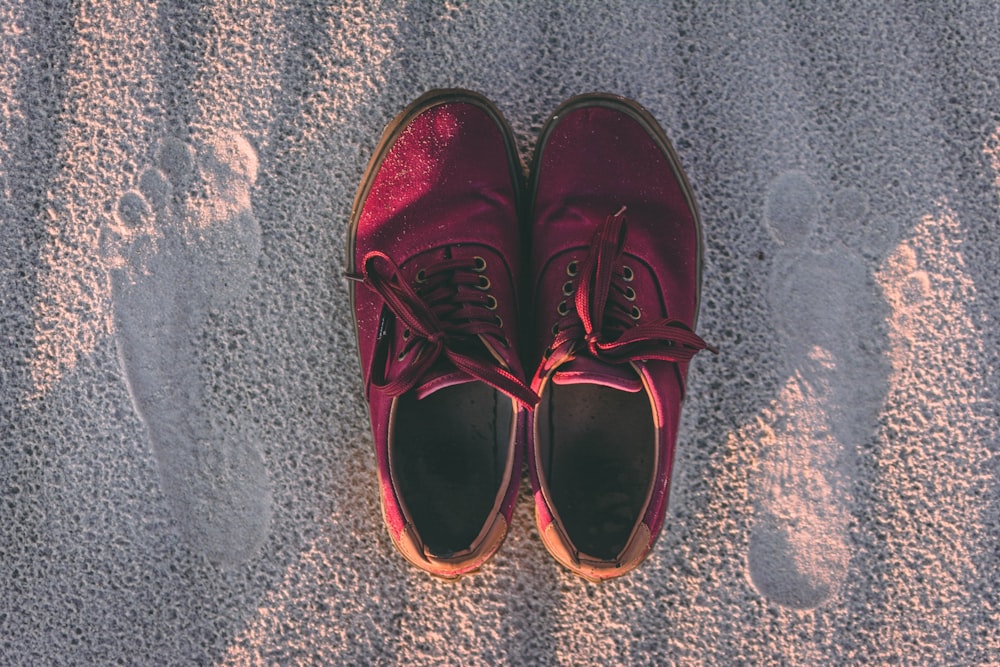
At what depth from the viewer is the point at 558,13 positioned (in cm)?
86

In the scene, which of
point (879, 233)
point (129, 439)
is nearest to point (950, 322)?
point (879, 233)

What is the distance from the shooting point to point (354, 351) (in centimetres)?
84

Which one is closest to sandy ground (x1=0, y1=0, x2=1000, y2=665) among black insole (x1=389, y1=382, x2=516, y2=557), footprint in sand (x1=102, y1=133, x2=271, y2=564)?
footprint in sand (x1=102, y1=133, x2=271, y2=564)

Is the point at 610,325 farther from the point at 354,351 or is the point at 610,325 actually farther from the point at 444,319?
the point at 354,351

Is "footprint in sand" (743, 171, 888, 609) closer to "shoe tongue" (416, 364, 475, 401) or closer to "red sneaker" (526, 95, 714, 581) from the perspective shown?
"red sneaker" (526, 95, 714, 581)

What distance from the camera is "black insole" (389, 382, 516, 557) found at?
28.9 inches

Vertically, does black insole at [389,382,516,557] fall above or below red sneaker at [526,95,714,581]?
below

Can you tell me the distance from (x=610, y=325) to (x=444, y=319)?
209 mm

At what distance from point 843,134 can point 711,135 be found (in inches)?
7.3

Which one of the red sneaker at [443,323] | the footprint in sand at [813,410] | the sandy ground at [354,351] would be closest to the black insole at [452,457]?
the red sneaker at [443,323]

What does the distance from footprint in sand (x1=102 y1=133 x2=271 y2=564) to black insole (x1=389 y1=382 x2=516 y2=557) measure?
0.80 feet

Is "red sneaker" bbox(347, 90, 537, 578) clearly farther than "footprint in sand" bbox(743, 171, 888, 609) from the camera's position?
No

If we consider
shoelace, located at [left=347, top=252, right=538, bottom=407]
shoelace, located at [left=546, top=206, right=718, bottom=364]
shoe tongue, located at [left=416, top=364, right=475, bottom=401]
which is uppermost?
shoelace, located at [left=546, top=206, right=718, bottom=364]

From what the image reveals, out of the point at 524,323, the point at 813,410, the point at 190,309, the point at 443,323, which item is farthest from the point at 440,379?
the point at 813,410
